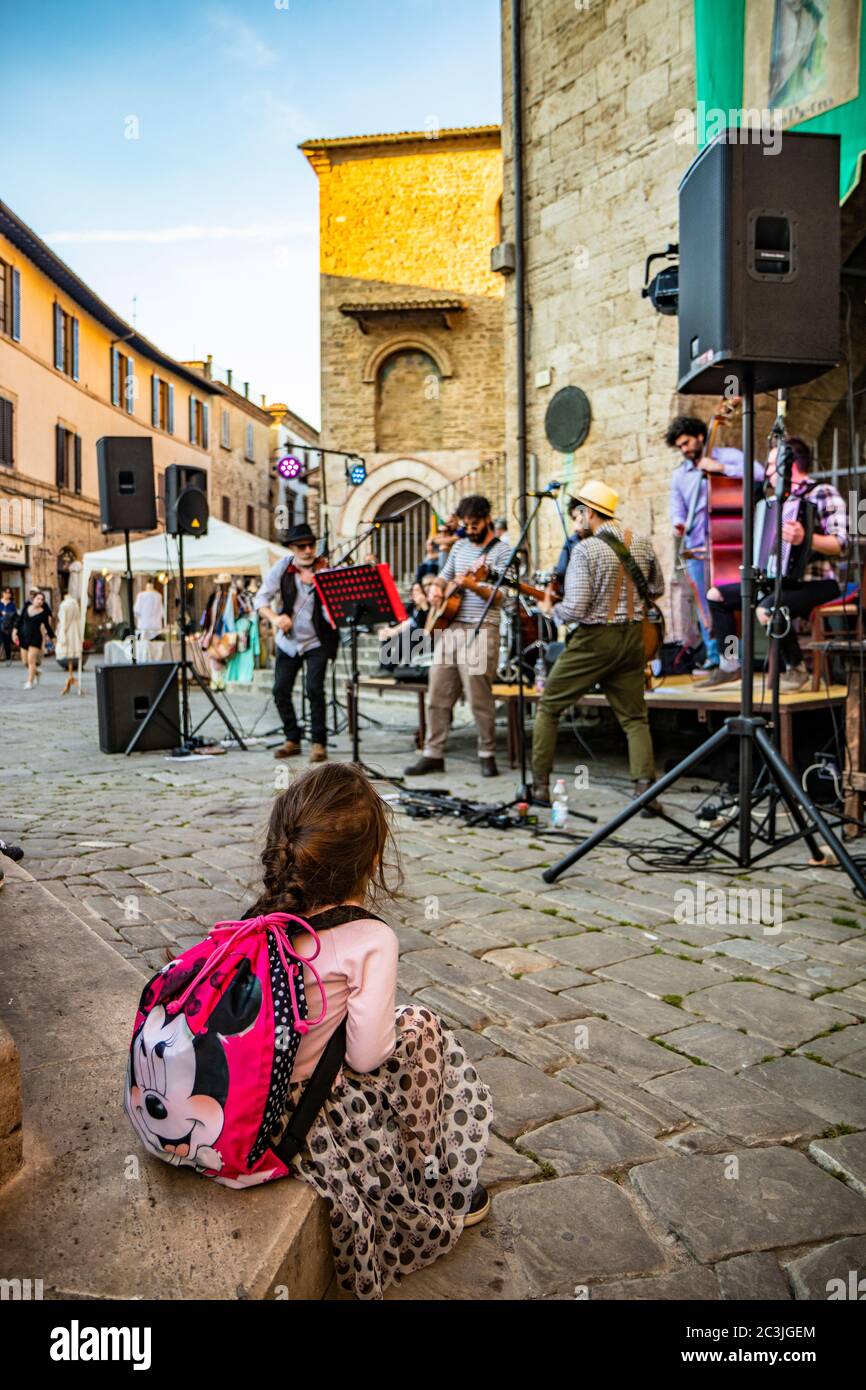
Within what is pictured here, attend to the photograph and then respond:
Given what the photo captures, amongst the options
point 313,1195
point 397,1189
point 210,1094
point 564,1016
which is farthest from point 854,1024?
point 210,1094

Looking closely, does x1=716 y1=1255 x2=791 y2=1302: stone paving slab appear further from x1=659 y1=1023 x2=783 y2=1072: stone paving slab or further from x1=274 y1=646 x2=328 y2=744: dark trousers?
x1=274 y1=646 x2=328 y2=744: dark trousers

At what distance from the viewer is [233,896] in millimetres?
4137

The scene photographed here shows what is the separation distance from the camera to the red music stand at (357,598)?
23.0 feet

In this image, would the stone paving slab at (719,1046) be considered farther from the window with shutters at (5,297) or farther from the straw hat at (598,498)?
the window with shutters at (5,297)

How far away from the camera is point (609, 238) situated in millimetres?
11078

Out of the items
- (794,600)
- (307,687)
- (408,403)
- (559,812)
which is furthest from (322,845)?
(408,403)

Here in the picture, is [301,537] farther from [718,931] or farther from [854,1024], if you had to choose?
[854,1024]

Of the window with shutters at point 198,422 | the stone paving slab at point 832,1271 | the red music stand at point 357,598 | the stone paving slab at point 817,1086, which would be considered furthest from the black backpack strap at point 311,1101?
the window with shutters at point 198,422

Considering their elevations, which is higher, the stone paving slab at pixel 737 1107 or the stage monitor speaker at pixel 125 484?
the stage monitor speaker at pixel 125 484

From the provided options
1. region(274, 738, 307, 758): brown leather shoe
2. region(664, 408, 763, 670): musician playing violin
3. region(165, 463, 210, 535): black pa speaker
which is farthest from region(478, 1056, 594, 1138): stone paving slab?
region(165, 463, 210, 535): black pa speaker

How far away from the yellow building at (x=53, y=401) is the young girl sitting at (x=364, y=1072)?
89.5 feet

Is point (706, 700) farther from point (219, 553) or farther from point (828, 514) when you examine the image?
point (219, 553)

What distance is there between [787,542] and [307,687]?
13.9 ft
